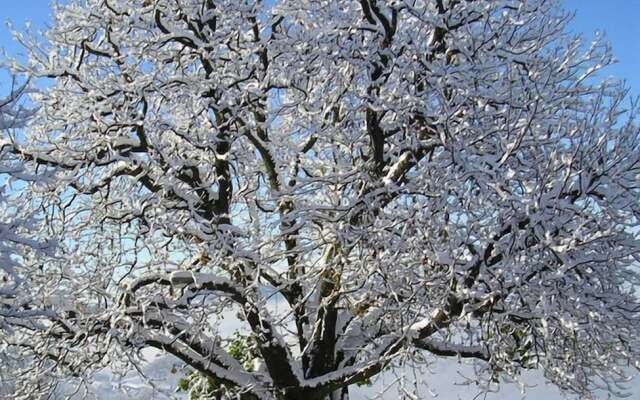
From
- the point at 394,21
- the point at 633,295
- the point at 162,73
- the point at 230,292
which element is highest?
the point at 162,73

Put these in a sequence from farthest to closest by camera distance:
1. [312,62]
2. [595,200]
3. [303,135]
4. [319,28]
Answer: [303,135] < [312,62] < [319,28] < [595,200]

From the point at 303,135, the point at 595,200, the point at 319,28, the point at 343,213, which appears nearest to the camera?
the point at 595,200

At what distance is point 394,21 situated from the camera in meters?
7.41

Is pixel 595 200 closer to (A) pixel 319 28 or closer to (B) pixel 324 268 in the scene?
(B) pixel 324 268

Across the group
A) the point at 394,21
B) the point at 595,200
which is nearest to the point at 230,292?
the point at 394,21

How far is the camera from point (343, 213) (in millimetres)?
7031

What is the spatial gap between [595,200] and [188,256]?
20.1 feet

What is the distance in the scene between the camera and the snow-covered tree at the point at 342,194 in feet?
21.0

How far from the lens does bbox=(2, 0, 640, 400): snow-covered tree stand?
639 centimetres

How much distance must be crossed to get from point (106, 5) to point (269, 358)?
563 cm

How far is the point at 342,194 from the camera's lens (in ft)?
26.9

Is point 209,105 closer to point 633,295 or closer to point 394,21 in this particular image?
point 394,21

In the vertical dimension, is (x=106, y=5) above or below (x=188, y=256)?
above

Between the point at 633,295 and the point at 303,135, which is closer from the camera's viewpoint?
the point at 633,295
